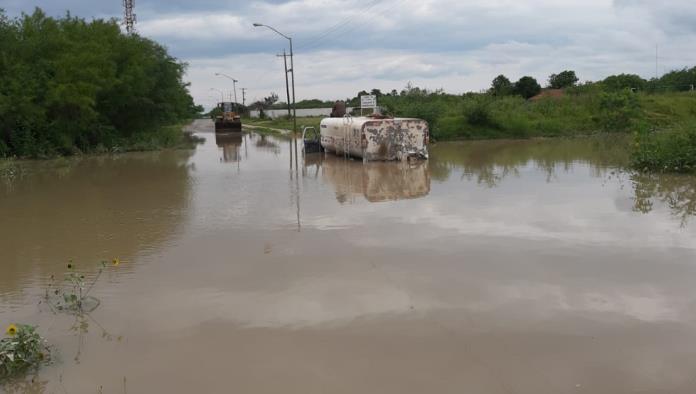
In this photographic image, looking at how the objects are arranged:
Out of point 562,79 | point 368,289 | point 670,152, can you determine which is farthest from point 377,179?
point 562,79

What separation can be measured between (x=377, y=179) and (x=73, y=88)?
1689 centimetres

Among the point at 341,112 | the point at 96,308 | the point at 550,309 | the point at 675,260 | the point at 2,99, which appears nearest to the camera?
the point at 550,309

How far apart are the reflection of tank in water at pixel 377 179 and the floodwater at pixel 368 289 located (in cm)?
29

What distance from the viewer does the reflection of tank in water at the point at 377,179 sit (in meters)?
14.1

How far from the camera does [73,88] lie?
89.9ft

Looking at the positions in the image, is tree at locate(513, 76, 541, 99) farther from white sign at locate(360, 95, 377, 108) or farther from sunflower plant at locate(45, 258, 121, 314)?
sunflower plant at locate(45, 258, 121, 314)

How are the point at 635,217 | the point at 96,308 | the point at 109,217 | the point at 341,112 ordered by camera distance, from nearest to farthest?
the point at 96,308 < the point at 635,217 < the point at 109,217 < the point at 341,112

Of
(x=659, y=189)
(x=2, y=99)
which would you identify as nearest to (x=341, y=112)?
(x=2, y=99)

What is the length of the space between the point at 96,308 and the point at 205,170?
49.1 feet

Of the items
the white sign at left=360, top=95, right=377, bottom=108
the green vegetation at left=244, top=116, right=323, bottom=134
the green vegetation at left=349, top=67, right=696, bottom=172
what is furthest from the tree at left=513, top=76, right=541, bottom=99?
the white sign at left=360, top=95, right=377, bottom=108

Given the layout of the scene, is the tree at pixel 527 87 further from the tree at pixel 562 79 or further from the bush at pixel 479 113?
the bush at pixel 479 113

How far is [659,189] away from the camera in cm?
1395

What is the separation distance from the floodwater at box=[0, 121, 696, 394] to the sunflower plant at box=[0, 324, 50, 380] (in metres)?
0.16

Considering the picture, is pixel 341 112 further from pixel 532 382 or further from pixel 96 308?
pixel 532 382
